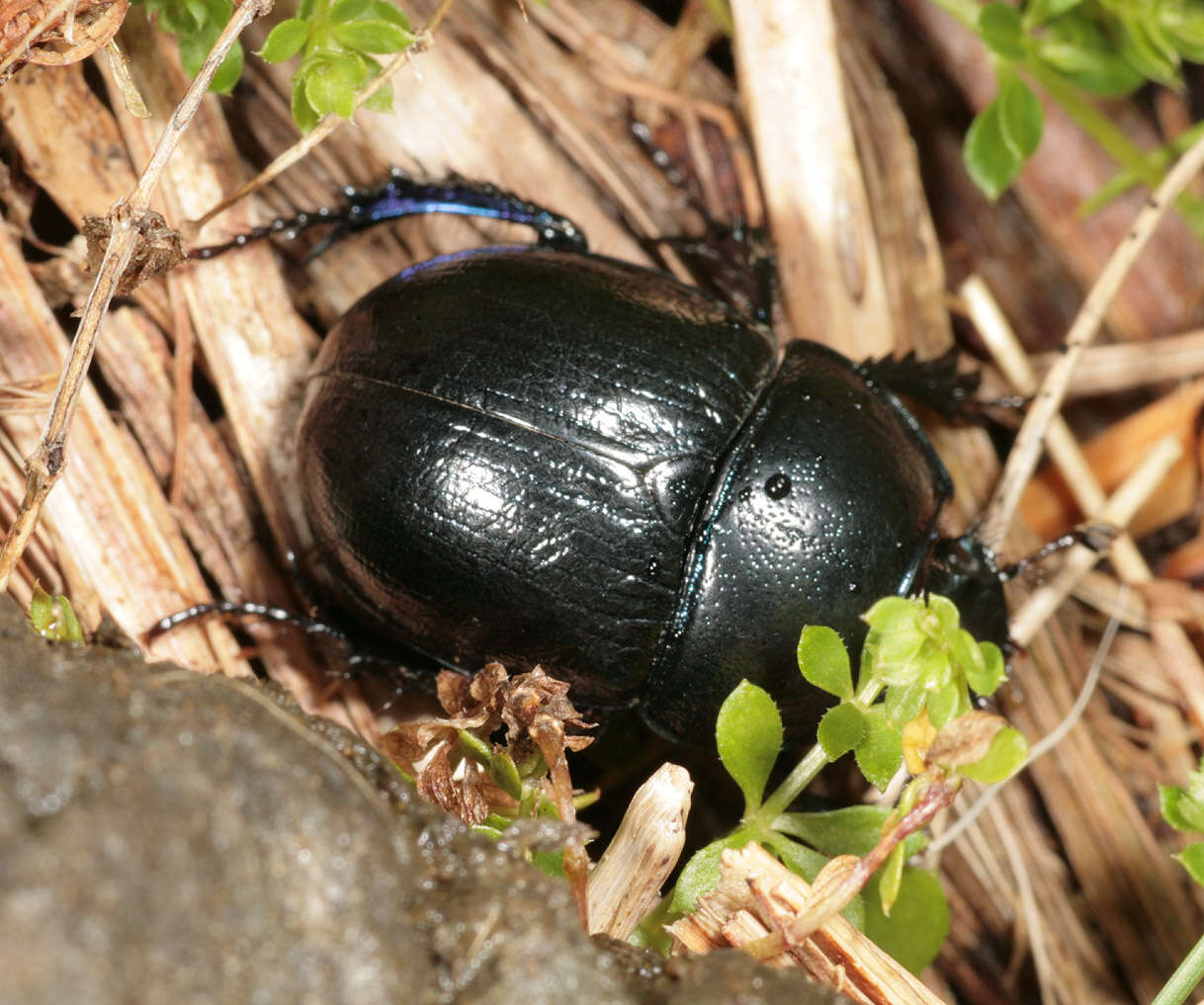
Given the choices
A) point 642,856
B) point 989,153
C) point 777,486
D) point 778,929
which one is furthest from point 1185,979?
point 989,153

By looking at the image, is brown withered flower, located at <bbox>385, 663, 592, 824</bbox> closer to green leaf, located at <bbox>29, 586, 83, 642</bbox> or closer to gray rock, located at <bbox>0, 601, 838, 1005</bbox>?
gray rock, located at <bbox>0, 601, 838, 1005</bbox>

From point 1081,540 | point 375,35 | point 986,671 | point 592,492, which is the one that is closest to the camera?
point 986,671

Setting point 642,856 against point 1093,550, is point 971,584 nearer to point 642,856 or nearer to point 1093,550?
point 1093,550

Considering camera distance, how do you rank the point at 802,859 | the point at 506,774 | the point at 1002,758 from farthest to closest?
the point at 802,859, the point at 506,774, the point at 1002,758

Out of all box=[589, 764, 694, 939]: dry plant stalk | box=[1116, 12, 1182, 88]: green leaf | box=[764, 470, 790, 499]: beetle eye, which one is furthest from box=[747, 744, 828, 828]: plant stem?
box=[1116, 12, 1182, 88]: green leaf

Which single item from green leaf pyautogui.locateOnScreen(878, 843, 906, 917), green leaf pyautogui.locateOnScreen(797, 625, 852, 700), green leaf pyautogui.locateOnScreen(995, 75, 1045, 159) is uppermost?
green leaf pyautogui.locateOnScreen(995, 75, 1045, 159)

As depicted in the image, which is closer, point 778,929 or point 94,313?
point 778,929

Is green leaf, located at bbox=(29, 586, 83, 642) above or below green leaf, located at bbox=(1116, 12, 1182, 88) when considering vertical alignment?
above
